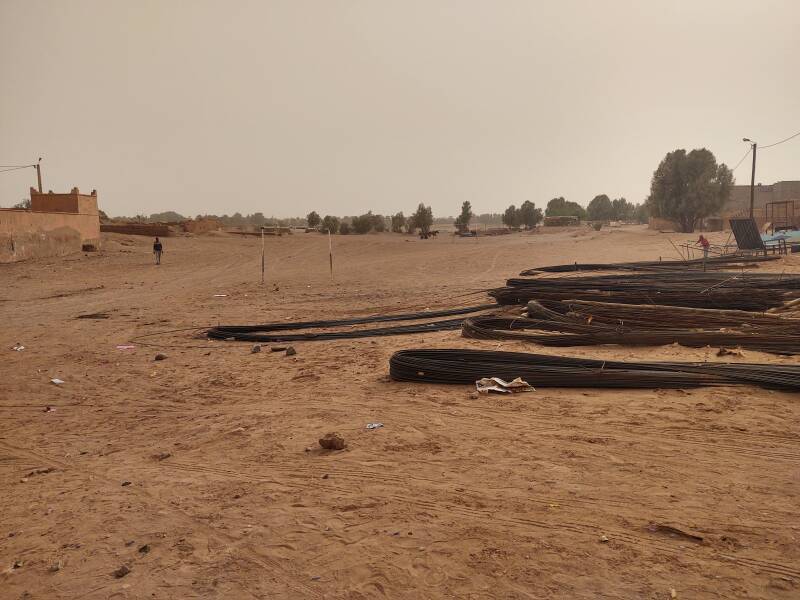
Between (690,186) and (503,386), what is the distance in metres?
48.6

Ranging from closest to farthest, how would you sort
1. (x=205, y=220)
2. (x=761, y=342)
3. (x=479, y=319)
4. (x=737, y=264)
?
(x=761, y=342)
(x=479, y=319)
(x=737, y=264)
(x=205, y=220)

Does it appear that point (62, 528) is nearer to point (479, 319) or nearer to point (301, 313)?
point (479, 319)

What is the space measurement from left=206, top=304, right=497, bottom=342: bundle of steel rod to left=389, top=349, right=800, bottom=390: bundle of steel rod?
119 inches

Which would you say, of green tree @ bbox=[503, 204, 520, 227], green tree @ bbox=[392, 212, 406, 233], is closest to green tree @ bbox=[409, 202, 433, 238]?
green tree @ bbox=[392, 212, 406, 233]

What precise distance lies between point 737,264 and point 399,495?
60.9 ft

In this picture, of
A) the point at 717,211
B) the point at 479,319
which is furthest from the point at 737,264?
the point at 717,211

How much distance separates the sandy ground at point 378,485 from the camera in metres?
3.41

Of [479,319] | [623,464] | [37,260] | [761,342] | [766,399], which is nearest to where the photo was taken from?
[623,464]

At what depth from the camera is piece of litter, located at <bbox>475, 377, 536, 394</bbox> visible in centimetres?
673

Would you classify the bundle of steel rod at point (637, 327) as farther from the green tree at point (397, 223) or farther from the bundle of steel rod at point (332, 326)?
the green tree at point (397, 223)

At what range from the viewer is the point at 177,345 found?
35.2 ft

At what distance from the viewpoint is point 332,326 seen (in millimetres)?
12078

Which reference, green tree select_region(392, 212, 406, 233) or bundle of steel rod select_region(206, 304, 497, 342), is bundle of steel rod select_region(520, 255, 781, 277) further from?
green tree select_region(392, 212, 406, 233)

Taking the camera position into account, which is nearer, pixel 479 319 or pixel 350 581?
pixel 350 581
